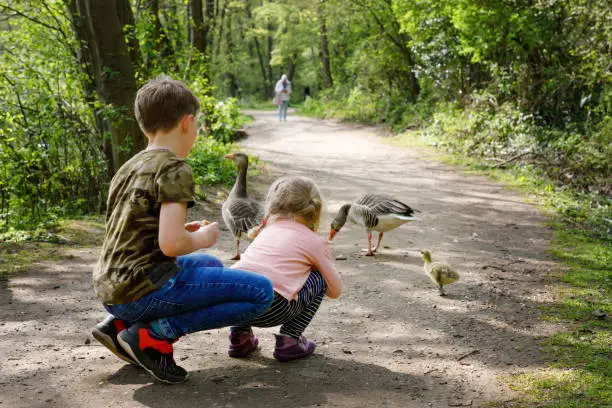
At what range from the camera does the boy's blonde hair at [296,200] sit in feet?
13.2

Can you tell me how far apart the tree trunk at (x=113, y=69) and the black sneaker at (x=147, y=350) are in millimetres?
5241

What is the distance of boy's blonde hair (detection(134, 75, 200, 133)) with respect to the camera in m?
3.48

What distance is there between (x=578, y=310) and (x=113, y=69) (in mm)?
6629

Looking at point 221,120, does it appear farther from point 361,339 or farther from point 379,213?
point 361,339

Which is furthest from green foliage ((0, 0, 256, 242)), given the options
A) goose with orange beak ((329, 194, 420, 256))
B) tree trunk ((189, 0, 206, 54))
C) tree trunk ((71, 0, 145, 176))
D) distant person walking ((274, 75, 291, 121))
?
distant person walking ((274, 75, 291, 121))

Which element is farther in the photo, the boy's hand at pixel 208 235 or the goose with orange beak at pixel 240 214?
the goose with orange beak at pixel 240 214

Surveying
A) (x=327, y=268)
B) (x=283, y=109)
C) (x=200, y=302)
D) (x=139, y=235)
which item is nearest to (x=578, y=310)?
(x=327, y=268)

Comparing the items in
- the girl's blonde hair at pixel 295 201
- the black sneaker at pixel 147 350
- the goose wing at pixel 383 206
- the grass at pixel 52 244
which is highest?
the girl's blonde hair at pixel 295 201

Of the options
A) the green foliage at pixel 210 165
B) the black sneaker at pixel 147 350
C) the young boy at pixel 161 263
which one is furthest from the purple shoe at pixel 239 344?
the green foliage at pixel 210 165

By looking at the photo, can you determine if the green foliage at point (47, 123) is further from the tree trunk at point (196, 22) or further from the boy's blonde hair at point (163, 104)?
the tree trunk at point (196, 22)

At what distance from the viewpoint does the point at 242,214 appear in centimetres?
714

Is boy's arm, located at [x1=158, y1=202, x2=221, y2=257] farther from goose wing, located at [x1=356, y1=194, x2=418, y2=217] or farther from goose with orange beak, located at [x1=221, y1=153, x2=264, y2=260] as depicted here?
goose wing, located at [x1=356, y1=194, x2=418, y2=217]

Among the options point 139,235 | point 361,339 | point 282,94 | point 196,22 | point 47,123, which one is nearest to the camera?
point 139,235

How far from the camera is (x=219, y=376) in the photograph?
3.90m
